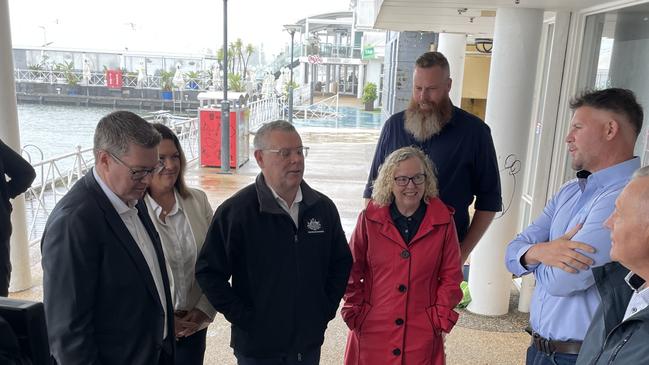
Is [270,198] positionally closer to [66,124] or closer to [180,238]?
[180,238]

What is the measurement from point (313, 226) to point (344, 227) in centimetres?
490

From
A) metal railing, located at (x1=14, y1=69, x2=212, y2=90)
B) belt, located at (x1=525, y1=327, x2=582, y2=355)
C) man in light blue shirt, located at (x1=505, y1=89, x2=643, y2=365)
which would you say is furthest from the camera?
metal railing, located at (x1=14, y1=69, x2=212, y2=90)

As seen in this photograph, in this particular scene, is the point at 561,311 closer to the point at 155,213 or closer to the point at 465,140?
the point at 465,140

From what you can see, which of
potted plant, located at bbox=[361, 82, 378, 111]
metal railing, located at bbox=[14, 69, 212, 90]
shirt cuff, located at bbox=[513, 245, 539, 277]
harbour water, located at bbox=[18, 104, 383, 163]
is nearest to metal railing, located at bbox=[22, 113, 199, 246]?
shirt cuff, located at bbox=[513, 245, 539, 277]

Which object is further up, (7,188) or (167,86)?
(167,86)

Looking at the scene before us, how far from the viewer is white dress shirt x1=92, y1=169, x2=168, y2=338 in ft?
5.96

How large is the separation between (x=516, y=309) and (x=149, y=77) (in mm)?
42032

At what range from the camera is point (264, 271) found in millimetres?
2234

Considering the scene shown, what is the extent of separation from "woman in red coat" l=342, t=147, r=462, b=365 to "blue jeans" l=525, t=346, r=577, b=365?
420mm

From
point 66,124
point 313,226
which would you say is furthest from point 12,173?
point 66,124

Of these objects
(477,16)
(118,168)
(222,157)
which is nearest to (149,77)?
(222,157)

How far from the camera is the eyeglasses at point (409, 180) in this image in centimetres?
246

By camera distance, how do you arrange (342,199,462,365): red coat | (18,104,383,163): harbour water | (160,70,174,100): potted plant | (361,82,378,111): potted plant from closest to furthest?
(342,199,462,365): red coat, (18,104,383,163): harbour water, (361,82,378,111): potted plant, (160,70,174,100): potted plant

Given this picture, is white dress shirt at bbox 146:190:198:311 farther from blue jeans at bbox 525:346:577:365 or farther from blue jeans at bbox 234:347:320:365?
blue jeans at bbox 525:346:577:365
